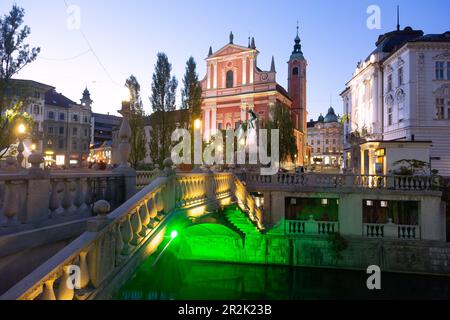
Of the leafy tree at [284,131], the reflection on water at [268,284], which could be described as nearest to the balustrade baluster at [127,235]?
the reflection on water at [268,284]

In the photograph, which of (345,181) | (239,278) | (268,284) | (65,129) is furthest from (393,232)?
(65,129)

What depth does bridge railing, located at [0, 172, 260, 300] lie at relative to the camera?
3576 millimetres

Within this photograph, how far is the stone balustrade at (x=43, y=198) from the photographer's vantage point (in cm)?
460

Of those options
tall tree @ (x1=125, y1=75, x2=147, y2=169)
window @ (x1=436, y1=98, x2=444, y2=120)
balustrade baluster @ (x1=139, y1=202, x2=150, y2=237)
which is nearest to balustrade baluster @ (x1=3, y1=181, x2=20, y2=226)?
balustrade baluster @ (x1=139, y1=202, x2=150, y2=237)

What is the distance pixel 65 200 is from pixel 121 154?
252 centimetres

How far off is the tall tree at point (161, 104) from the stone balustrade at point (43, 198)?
17.5 metres

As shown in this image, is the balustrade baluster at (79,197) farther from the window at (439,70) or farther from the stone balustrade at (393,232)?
the window at (439,70)

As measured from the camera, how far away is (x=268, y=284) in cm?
1731

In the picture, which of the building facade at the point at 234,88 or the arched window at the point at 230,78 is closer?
the building facade at the point at 234,88

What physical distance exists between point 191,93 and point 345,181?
525 inches

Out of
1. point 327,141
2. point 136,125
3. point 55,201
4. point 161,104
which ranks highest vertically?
point 327,141

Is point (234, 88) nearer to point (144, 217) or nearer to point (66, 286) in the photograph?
point (144, 217)

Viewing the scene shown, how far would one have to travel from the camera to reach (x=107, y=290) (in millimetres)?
4812

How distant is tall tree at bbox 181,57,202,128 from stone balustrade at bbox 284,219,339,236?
11173 millimetres
